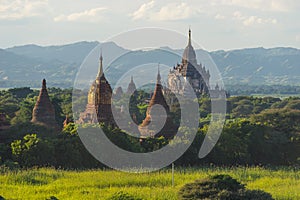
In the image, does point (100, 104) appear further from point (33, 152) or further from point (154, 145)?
point (33, 152)

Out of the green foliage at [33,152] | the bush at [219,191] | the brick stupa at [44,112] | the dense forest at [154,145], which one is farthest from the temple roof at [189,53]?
the bush at [219,191]

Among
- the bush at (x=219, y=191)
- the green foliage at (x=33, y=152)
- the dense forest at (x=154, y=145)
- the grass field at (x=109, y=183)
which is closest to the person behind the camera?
the bush at (x=219, y=191)

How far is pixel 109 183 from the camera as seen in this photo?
19219 mm

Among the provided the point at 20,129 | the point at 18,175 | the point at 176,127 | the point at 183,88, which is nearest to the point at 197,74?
the point at 183,88

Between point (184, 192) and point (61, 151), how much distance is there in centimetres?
1003

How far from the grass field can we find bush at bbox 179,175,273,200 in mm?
1410

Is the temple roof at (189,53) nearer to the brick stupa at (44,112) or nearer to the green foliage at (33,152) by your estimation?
the brick stupa at (44,112)

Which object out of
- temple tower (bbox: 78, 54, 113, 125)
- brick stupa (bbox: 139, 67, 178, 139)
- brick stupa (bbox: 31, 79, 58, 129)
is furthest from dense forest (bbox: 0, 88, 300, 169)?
temple tower (bbox: 78, 54, 113, 125)

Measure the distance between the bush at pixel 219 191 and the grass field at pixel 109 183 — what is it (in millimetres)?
1410

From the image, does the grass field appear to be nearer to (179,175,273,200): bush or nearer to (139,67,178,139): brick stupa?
(179,175,273,200): bush

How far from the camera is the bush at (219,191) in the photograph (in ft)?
49.0

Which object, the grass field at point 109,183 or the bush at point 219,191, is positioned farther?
the grass field at point 109,183

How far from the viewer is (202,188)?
602 inches

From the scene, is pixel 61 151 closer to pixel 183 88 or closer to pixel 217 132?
pixel 217 132
